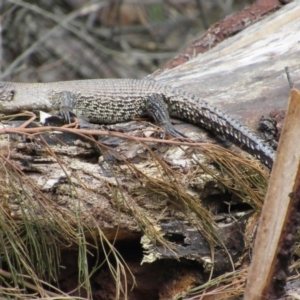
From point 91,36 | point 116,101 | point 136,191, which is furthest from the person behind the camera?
point 91,36

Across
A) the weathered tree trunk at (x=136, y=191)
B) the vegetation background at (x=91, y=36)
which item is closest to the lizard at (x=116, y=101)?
the weathered tree trunk at (x=136, y=191)

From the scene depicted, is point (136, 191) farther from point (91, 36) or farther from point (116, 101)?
point (91, 36)

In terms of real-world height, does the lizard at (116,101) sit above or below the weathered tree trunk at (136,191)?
above

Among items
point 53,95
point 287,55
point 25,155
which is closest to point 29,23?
point 53,95

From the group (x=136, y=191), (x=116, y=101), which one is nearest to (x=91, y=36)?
(x=116, y=101)

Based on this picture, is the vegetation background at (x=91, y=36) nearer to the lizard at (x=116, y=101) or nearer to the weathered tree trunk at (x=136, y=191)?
the lizard at (x=116, y=101)

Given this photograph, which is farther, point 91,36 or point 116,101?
point 91,36

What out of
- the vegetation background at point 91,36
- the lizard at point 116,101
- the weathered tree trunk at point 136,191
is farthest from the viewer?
the vegetation background at point 91,36

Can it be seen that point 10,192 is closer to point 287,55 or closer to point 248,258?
point 248,258

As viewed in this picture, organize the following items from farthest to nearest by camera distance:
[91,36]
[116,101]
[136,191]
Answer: [91,36], [116,101], [136,191]
